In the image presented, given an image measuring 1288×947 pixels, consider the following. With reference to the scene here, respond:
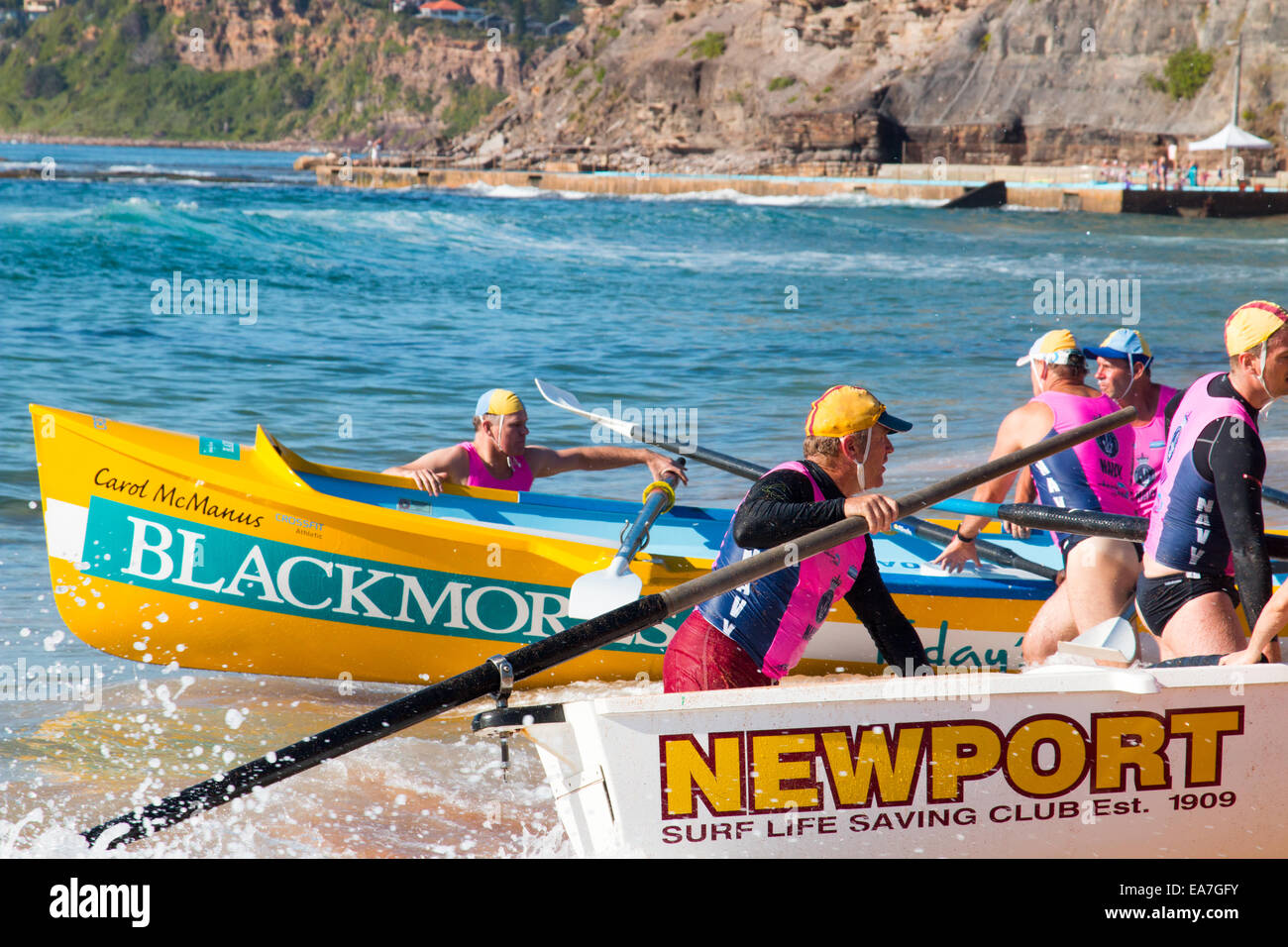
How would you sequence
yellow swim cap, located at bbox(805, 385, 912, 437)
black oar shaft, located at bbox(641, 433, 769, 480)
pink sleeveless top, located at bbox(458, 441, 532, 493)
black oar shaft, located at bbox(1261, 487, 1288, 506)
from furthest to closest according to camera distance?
black oar shaft, located at bbox(641, 433, 769, 480)
pink sleeveless top, located at bbox(458, 441, 532, 493)
black oar shaft, located at bbox(1261, 487, 1288, 506)
yellow swim cap, located at bbox(805, 385, 912, 437)

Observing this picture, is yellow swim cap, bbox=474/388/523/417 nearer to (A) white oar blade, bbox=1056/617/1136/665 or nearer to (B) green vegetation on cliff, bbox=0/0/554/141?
(A) white oar blade, bbox=1056/617/1136/665

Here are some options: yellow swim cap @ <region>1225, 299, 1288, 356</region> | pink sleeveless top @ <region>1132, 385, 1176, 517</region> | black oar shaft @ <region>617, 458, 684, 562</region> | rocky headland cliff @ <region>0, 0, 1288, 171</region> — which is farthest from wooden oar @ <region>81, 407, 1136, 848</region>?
rocky headland cliff @ <region>0, 0, 1288, 171</region>

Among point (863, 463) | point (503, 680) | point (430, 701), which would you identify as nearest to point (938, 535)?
point (863, 463)

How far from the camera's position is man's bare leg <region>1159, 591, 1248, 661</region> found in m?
3.47

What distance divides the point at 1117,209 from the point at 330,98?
145 meters

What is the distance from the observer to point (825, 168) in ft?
196

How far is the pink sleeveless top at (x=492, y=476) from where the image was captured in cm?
641

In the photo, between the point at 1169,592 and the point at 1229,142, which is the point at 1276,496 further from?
the point at 1229,142

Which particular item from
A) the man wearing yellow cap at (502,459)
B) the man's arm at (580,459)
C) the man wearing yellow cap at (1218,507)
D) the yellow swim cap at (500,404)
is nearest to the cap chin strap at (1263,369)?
the man wearing yellow cap at (1218,507)

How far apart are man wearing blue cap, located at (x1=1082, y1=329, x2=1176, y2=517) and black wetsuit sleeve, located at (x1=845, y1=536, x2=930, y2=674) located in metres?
1.63

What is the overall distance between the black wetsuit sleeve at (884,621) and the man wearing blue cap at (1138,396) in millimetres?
1631

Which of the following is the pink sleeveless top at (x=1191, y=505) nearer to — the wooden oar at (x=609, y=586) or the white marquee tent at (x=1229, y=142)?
the wooden oar at (x=609, y=586)

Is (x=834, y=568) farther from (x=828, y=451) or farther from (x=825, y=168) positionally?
(x=825, y=168)

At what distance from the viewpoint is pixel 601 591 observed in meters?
5.01
